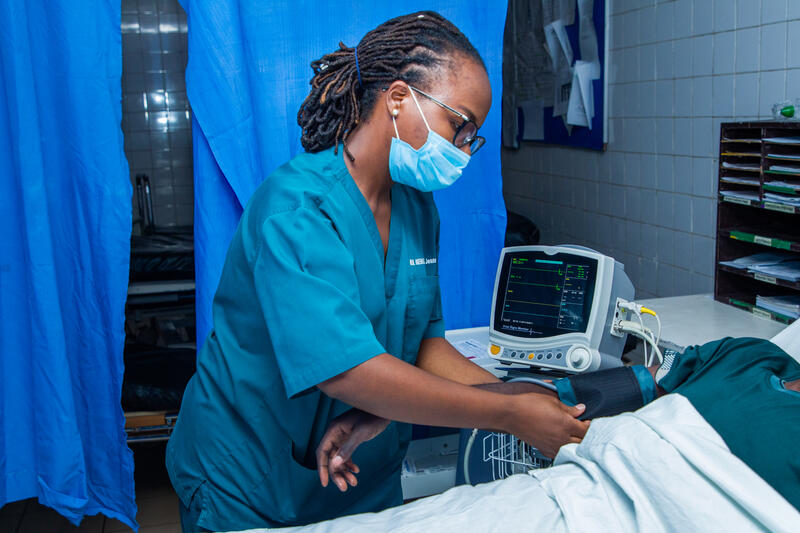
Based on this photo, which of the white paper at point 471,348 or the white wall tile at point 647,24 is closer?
the white paper at point 471,348

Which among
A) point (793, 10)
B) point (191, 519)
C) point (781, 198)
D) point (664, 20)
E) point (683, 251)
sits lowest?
point (191, 519)

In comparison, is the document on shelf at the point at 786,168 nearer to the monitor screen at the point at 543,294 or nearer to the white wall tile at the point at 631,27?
the monitor screen at the point at 543,294

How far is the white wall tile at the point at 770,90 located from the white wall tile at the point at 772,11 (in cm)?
17

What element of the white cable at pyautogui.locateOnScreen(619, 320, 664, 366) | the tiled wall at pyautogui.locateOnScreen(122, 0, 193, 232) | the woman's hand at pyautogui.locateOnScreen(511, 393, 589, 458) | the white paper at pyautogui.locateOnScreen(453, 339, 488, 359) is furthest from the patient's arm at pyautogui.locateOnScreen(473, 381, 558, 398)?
the tiled wall at pyautogui.locateOnScreen(122, 0, 193, 232)

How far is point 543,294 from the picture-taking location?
1681 mm

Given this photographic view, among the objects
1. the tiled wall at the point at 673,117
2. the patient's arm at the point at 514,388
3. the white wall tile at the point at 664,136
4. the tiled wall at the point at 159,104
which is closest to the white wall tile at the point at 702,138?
the tiled wall at the point at 673,117

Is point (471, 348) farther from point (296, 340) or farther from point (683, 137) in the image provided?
point (683, 137)

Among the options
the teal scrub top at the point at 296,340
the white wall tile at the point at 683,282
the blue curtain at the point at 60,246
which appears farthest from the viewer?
Answer: the white wall tile at the point at 683,282

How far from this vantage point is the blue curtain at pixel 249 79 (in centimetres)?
187

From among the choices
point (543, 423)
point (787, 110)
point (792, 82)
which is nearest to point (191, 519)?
point (543, 423)

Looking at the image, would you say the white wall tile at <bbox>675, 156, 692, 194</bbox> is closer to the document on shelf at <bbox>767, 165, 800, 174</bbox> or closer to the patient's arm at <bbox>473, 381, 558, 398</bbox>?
the document on shelf at <bbox>767, 165, 800, 174</bbox>

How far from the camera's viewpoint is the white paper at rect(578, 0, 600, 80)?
3266 mm

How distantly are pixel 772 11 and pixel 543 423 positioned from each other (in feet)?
6.01

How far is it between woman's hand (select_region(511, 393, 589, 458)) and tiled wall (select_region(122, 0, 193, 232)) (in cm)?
330
